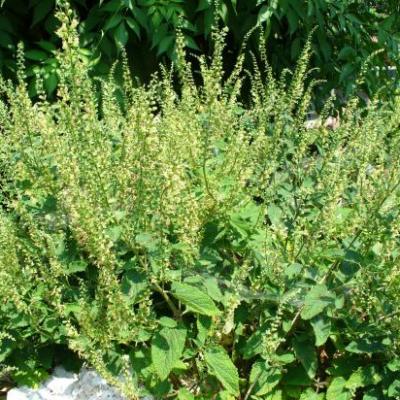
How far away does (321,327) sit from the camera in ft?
8.39

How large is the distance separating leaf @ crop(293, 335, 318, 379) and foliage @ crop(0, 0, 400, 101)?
7.29 feet

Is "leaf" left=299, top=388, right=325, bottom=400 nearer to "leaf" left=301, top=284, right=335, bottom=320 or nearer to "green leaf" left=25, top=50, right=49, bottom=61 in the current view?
"leaf" left=301, top=284, right=335, bottom=320

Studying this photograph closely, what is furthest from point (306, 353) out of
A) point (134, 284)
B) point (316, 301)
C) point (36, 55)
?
point (36, 55)

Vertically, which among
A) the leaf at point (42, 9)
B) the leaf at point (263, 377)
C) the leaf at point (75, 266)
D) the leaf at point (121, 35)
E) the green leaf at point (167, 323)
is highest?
the leaf at point (42, 9)

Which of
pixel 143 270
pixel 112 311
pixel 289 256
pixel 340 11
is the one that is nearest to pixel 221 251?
pixel 289 256

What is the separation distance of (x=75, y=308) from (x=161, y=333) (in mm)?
372

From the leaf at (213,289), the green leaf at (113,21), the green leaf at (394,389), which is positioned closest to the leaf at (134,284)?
the leaf at (213,289)

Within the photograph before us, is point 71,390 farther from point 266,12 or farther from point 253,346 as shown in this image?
point 266,12

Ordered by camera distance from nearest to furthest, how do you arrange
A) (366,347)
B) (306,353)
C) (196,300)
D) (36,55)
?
(196,300) → (366,347) → (306,353) → (36,55)

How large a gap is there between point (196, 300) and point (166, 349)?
0.23 m

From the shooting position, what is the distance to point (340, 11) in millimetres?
4492

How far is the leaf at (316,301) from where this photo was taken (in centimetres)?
250

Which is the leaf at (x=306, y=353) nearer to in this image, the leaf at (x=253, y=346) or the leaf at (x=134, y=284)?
the leaf at (x=253, y=346)

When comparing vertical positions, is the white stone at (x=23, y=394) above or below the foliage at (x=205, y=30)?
below
